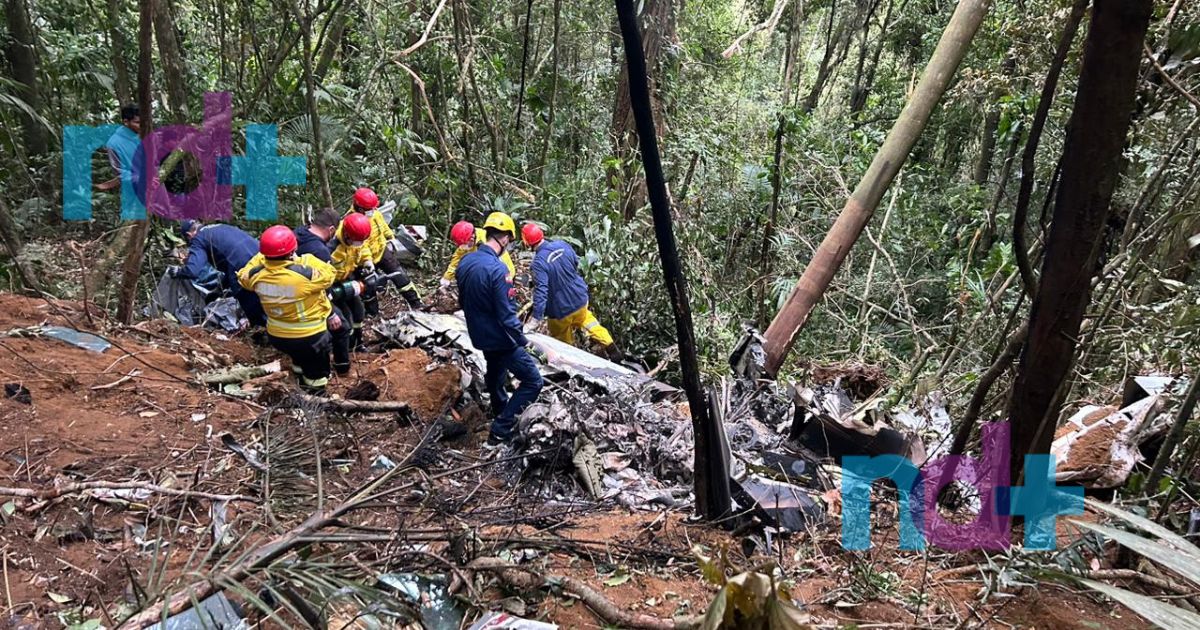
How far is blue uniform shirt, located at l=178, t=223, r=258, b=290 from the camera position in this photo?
5.92 meters

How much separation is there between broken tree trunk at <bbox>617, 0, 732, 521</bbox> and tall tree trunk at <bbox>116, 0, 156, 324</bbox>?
312cm

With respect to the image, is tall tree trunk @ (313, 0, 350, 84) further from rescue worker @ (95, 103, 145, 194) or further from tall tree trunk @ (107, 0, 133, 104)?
rescue worker @ (95, 103, 145, 194)

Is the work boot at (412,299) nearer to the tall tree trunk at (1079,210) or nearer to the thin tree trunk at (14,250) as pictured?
the thin tree trunk at (14,250)

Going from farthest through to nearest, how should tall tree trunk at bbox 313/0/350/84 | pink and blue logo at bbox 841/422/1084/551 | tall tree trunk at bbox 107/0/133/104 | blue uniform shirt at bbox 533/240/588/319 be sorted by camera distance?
tall tree trunk at bbox 313/0/350/84, tall tree trunk at bbox 107/0/133/104, blue uniform shirt at bbox 533/240/588/319, pink and blue logo at bbox 841/422/1084/551

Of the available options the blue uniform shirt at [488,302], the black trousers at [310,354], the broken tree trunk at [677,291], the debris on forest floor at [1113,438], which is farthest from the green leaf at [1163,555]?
the black trousers at [310,354]

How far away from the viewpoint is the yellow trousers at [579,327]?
690cm

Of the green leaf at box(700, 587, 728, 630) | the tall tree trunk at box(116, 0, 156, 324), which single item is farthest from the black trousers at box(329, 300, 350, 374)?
the green leaf at box(700, 587, 728, 630)

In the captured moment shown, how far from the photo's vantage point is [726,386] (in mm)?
5258

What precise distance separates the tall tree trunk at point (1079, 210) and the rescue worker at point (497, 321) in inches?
130

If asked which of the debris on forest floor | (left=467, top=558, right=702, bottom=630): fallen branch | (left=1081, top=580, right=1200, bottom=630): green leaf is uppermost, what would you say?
(left=1081, top=580, right=1200, bottom=630): green leaf

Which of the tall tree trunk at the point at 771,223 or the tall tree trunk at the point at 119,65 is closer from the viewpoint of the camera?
the tall tree trunk at the point at 119,65

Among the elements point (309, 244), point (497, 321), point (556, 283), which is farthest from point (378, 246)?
point (497, 321)

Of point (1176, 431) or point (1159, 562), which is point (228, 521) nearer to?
point (1159, 562)

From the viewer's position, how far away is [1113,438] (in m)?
3.59
